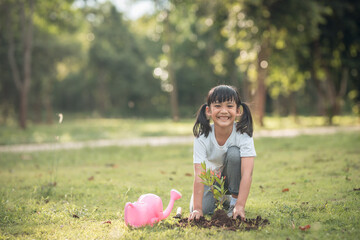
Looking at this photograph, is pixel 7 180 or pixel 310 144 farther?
pixel 310 144

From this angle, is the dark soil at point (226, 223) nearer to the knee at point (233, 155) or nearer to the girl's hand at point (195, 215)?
the girl's hand at point (195, 215)

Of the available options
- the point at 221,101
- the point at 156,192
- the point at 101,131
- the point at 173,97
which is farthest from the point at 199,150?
the point at 173,97

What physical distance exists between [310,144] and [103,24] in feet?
135

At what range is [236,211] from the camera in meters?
3.58

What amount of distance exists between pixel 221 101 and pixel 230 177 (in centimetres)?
83

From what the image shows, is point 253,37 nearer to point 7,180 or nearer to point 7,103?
point 7,180

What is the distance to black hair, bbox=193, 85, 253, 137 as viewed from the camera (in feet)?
12.2

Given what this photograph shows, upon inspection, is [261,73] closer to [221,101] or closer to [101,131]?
[101,131]

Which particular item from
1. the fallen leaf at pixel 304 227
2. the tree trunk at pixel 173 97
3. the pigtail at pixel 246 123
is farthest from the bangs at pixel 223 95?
the tree trunk at pixel 173 97

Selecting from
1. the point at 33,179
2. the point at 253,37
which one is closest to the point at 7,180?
the point at 33,179

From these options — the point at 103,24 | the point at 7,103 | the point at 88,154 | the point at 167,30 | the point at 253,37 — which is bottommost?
the point at 88,154

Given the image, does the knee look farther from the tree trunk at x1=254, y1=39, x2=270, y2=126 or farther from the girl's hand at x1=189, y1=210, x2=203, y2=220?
the tree trunk at x1=254, y1=39, x2=270, y2=126

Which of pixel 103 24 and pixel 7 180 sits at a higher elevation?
pixel 103 24

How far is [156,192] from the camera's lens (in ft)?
17.2
